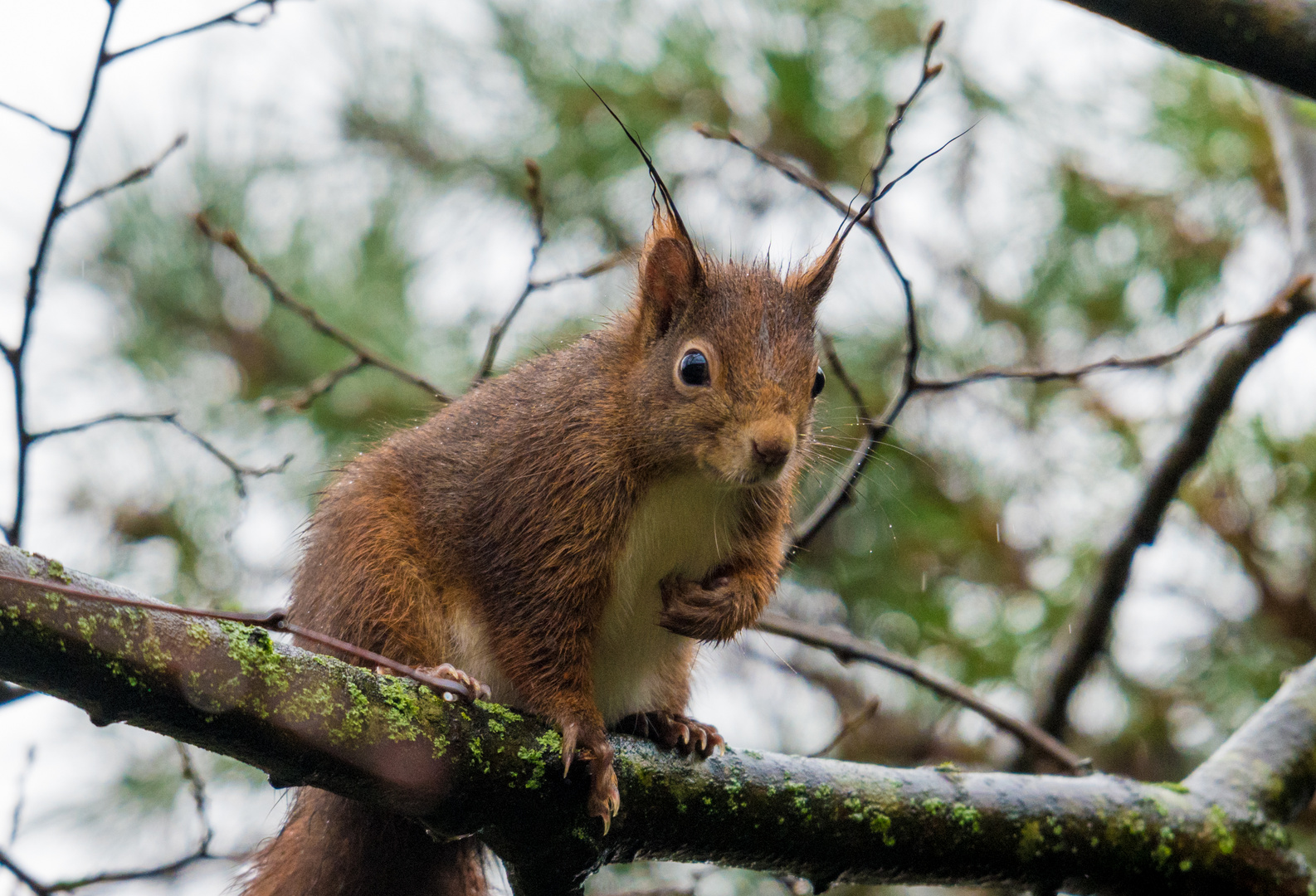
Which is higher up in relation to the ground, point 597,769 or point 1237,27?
point 1237,27

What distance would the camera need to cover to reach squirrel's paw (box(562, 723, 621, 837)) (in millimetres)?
2150

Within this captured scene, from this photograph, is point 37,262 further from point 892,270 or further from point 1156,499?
point 1156,499

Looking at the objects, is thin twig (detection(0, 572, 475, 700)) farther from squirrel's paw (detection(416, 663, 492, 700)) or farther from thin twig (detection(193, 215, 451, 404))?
thin twig (detection(193, 215, 451, 404))

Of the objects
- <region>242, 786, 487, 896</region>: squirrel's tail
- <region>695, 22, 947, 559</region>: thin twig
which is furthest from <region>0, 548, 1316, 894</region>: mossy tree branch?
<region>695, 22, 947, 559</region>: thin twig

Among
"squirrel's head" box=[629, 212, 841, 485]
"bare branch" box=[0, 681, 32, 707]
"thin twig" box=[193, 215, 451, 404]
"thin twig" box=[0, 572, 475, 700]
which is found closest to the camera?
"thin twig" box=[0, 572, 475, 700]

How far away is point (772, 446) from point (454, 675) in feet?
2.42

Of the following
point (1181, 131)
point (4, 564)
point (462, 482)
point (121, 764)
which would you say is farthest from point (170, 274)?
point (1181, 131)

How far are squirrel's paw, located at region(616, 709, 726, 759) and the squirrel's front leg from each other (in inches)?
7.0

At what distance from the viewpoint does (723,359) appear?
2.52m

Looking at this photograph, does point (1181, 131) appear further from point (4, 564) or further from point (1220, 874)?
point (4, 564)

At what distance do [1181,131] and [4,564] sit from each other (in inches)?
191

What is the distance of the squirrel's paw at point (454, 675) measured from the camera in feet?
7.20

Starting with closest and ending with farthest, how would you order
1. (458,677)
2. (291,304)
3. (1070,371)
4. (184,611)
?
(184,611)
(458,677)
(1070,371)
(291,304)

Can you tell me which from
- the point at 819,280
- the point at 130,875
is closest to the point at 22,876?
the point at 130,875
